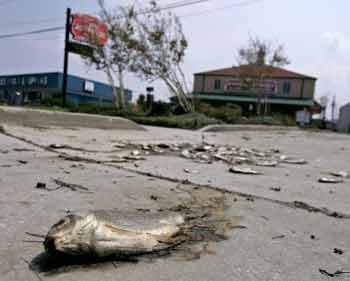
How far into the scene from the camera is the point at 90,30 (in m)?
17.4

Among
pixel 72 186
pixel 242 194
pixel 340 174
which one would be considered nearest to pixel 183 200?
pixel 242 194

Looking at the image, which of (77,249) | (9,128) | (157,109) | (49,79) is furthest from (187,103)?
(49,79)

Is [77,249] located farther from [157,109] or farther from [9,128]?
[157,109]

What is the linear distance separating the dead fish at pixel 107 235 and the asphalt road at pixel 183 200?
61 millimetres

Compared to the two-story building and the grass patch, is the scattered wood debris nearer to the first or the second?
the grass patch

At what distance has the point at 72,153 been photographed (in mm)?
4070

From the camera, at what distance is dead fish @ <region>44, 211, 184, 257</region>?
1.16 metres

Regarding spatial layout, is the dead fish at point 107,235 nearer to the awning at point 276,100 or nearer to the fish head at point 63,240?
the fish head at point 63,240

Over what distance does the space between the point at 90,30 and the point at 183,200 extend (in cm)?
1710

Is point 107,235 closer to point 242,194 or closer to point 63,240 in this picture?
point 63,240

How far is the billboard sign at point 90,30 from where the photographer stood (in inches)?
681

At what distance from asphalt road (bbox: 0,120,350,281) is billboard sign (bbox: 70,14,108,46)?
14698 millimetres

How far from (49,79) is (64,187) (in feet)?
117


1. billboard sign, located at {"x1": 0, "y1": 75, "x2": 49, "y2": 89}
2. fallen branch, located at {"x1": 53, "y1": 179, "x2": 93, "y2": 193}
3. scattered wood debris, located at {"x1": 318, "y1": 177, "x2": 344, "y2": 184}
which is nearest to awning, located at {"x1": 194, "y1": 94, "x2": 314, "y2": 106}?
billboard sign, located at {"x1": 0, "y1": 75, "x2": 49, "y2": 89}
